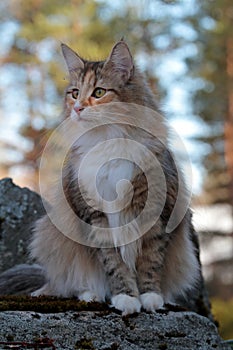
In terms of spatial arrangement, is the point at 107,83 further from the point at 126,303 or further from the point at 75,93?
the point at 126,303

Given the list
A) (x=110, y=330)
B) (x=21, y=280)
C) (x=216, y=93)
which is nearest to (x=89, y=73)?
(x=21, y=280)

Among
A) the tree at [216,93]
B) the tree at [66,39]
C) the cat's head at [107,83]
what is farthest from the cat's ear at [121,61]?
the tree at [216,93]

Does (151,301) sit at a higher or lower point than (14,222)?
lower

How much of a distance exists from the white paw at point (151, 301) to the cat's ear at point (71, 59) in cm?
153

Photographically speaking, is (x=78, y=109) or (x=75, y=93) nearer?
(x=78, y=109)

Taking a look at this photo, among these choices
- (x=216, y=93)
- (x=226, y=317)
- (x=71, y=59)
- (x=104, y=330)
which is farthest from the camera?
(x=216, y=93)

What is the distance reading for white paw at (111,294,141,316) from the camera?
9.83 ft

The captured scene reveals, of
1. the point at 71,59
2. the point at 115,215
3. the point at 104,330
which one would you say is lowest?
the point at 104,330

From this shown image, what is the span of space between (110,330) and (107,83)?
Answer: 1.52 metres

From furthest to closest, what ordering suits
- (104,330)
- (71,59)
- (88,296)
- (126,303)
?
(71,59), (88,296), (126,303), (104,330)

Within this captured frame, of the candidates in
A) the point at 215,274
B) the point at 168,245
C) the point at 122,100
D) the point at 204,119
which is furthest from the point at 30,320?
the point at 215,274

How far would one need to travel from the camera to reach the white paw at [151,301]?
313cm

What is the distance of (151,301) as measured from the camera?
10.4ft

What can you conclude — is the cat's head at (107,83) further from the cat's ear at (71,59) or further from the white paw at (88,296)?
the white paw at (88,296)
